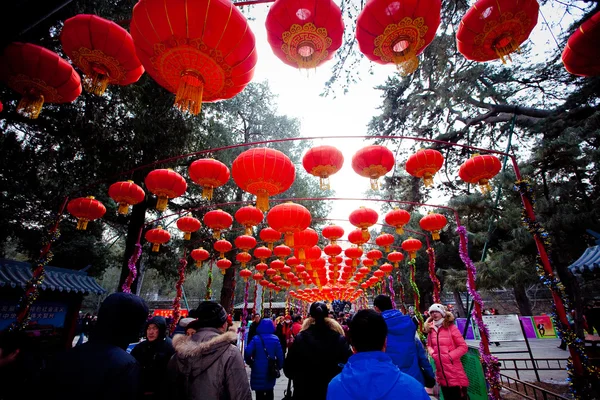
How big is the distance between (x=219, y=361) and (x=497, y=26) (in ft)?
12.4

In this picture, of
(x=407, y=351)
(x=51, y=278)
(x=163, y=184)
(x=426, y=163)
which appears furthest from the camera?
(x=51, y=278)

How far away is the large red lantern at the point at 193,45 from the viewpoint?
79.7 inches

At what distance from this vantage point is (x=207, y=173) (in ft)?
16.6

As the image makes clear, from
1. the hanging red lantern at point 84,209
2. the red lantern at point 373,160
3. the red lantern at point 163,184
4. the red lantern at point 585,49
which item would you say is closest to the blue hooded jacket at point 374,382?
the red lantern at point 585,49

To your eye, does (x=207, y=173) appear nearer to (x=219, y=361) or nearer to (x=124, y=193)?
(x=124, y=193)

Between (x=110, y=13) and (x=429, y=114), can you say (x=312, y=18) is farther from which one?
(x=429, y=114)

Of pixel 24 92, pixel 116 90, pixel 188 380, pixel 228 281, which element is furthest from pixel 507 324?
pixel 228 281

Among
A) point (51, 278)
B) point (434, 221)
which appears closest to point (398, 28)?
point (434, 221)

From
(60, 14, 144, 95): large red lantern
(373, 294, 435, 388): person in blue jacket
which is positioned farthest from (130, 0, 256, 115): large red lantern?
(373, 294, 435, 388): person in blue jacket

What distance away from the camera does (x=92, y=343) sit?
155cm

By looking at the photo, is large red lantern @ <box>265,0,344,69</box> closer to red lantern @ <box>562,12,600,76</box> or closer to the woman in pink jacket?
red lantern @ <box>562,12,600,76</box>

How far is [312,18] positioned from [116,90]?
21.6ft

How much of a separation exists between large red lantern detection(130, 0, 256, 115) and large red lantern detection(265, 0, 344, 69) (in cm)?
41

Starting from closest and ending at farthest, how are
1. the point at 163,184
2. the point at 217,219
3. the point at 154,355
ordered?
the point at 154,355
the point at 163,184
the point at 217,219
